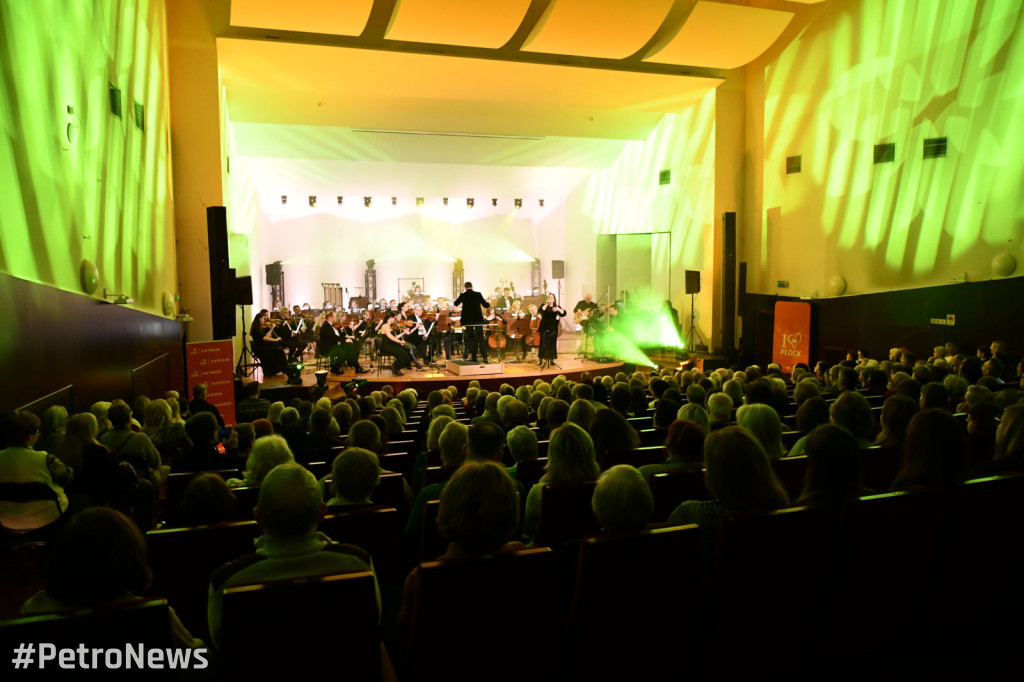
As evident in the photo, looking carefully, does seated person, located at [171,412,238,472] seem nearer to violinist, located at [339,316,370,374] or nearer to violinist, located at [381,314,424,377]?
violinist, located at [381,314,424,377]

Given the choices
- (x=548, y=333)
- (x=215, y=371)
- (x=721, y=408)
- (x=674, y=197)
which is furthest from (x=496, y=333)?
(x=721, y=408)

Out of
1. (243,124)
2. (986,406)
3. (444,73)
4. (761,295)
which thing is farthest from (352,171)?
(986,406)

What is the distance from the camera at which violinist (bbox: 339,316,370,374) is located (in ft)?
36.7

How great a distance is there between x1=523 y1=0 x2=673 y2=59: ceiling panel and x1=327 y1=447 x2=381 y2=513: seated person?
8528 millimetres

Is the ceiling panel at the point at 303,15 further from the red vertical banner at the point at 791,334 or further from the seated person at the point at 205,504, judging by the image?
the seated person at the point at 205,504

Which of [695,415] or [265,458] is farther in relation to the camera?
[695,415]

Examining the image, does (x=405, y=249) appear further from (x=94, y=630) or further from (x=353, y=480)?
(x=94, y=630)

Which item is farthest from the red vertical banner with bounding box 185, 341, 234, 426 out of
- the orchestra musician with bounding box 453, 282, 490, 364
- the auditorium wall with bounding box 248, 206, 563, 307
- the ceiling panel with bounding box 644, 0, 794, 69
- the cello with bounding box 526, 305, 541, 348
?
the auditorium wall with bounding box 248, 206, 563, 307

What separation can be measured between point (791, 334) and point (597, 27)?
582 cm

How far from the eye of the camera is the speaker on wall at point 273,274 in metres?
16.6

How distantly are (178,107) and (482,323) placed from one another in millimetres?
5614

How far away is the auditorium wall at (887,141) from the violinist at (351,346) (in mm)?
7343

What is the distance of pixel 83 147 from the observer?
5.64 m

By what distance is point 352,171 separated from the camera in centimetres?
1595
